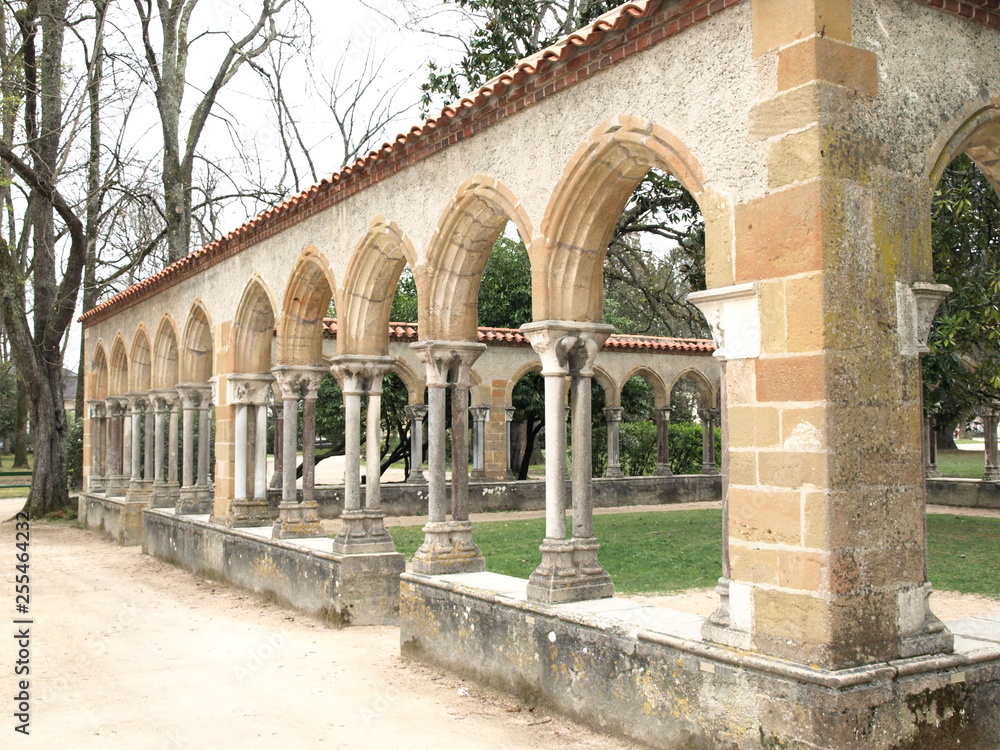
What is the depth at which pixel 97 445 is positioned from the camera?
16.5 metres

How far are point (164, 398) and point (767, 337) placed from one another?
10686mm

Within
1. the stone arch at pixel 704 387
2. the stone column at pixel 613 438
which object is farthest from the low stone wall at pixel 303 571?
the stone arch at pixel 704 387

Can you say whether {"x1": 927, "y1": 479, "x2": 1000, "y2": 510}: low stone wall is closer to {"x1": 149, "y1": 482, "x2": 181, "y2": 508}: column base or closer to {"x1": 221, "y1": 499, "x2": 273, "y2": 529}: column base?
{"x1": 221, "y1": 499, "x2": 273, "y2": 529}: column base

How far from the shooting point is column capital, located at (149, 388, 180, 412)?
13297 mm

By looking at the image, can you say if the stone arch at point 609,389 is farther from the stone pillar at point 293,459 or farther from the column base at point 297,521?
Answer: the column base at point 297,521

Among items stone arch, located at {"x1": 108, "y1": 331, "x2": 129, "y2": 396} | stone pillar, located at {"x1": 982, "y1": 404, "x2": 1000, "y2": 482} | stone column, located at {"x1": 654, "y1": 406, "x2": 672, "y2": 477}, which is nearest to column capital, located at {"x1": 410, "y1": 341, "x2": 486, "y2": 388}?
stone arch, located at {"x1": 108, "y1": 331, "x2": 129, "y2": 396}

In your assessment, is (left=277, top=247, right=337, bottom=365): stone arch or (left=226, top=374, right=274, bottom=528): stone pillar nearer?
(left=277, top=247, right=337, bottom=365): stone arch

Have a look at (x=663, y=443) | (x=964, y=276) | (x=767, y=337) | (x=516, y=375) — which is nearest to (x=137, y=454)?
(x=516, y=375)

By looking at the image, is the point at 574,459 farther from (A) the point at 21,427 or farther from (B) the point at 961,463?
(A) the point at 21,427

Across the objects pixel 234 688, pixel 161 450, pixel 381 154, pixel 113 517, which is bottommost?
pixel 234 688

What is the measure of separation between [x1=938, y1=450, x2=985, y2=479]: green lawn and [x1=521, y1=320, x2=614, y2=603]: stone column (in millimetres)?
18150

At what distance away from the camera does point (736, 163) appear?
15.0 ft

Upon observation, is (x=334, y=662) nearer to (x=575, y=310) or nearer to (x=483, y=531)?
(x=575, y=310)

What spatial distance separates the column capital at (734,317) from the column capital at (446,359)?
2.84m
